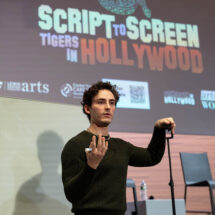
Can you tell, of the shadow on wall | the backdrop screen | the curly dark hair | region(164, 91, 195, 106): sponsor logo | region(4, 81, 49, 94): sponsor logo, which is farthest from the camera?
region(164, 91, 195, 106): sponsor logo

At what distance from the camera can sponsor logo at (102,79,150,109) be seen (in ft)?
15.7

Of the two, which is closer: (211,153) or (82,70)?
(82,70)

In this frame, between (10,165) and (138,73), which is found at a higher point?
(138,73)

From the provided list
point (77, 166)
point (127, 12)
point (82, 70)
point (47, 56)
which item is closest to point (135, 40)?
point (127, 12)

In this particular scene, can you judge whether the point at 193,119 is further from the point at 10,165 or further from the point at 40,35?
the point at 10,165

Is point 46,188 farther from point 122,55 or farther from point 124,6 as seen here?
point 124,6

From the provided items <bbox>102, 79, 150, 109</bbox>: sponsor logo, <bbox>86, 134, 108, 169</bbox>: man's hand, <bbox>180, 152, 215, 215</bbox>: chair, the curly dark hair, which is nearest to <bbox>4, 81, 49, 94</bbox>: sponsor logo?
<bbox>102, 79, 150, 109</bbox>: sponsor logo

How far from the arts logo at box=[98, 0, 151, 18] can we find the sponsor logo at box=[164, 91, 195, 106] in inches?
41.3

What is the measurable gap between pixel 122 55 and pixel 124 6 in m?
0.66

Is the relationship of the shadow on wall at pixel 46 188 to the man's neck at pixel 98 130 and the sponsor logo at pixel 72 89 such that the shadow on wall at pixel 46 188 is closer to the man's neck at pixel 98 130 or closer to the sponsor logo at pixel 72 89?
the man's neck at pixel 98 130

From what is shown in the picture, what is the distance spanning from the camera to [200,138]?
519cm

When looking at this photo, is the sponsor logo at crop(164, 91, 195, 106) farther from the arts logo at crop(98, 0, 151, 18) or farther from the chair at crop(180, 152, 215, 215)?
the arts logo at crop(98, 0, 151, 18)

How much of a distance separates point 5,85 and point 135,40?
1.72 meters

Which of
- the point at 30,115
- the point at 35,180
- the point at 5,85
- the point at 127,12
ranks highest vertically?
the point at 127,12
